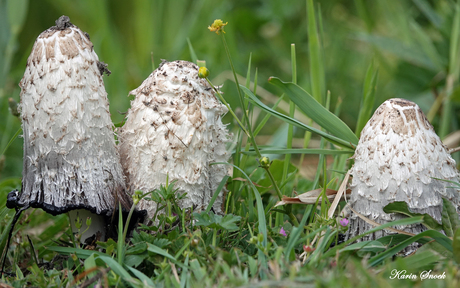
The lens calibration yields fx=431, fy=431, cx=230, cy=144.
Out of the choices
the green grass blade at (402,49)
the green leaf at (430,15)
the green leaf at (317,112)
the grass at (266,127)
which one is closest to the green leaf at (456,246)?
the grass at (266,127)

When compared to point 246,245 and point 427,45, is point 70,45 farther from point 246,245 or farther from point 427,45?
point 427,45

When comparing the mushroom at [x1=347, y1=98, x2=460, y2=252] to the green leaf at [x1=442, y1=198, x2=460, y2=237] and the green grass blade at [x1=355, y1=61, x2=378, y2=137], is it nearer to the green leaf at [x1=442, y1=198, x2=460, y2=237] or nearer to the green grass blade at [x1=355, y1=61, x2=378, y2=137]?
the green leaf at [x1=442, y1=198, x2=460, y2=237]

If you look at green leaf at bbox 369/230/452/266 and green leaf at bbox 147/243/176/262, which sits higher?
green leaf at bbox 147/243/176/262

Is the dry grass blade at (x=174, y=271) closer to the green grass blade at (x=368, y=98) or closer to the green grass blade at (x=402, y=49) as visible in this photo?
the green grass blade at (x=368, y=98)

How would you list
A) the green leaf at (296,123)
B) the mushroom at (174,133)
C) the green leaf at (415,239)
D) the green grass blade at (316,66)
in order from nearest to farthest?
the green leaf at (415,239) < the mushroom at (174,133) < the green leaf at (296,123) < the green grass blade at (316,66)

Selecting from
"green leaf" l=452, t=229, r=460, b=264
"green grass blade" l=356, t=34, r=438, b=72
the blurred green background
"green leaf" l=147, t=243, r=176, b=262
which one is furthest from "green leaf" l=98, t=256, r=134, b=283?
"green grass blade" l=356, t=34, r=438, b=72

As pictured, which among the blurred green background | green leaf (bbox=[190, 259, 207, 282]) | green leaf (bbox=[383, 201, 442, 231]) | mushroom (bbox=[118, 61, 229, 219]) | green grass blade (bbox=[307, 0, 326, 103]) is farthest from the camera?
the blurred green background

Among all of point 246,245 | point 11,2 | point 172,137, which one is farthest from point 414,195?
point 11,2
